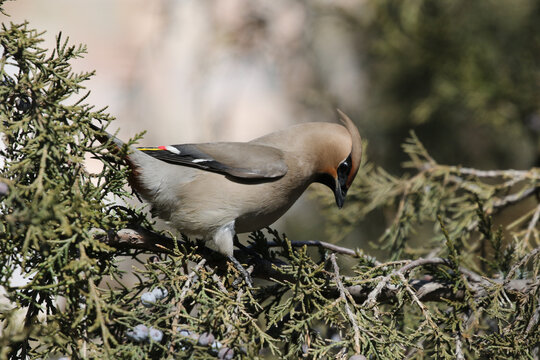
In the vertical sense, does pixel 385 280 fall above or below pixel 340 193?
below

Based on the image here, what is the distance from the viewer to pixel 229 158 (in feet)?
9.34

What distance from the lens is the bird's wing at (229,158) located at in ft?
9.09

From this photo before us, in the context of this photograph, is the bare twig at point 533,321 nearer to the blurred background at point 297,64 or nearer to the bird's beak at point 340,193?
the bird's beak at point 340,193

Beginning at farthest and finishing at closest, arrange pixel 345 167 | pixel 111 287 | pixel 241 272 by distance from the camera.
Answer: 1. pixel 345 167
2. pixel 241 272
3. pixel 111 287

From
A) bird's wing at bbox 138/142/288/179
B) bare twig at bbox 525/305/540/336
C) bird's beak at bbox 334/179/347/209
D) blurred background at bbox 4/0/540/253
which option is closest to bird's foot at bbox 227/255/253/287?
bird's wing at bbox 138/142/288/179

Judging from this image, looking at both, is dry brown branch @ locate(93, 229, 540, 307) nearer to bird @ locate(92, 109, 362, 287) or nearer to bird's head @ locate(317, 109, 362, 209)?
bird @ locate(92, 109, 362, 287)

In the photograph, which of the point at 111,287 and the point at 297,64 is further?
the point at 297,64

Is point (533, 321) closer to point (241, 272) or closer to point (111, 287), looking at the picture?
point (241, 272)

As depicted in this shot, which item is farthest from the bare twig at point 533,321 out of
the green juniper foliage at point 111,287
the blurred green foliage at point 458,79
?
the blurred green foliage at point 458,79

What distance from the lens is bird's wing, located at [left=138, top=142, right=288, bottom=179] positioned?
2771mm

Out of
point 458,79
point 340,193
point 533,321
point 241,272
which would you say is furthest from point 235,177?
point 458,79

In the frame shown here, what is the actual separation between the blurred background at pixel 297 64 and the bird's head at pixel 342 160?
6.37 ft

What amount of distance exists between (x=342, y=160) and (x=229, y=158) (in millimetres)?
581

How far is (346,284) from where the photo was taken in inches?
82.9
